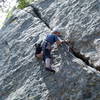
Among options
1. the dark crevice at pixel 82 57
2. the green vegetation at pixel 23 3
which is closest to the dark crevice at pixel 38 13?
the green vegetation at pixel 23 3

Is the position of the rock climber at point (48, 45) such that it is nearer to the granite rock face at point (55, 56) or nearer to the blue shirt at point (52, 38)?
the blue shirt at point (52, 38)

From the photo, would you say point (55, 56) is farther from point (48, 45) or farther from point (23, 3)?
point (23, 3)

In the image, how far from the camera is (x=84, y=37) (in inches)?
540

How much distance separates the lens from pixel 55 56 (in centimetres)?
1359

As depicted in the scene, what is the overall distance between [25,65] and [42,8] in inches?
222

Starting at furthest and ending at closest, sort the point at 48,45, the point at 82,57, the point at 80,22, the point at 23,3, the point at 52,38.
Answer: the point at 23,3
the point at 80,22
the point at 52,38
the point at 48,45
the point at 82,57

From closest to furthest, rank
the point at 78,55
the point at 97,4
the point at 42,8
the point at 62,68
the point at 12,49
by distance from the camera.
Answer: the point at 62,68
the point at 78,55
the point at 97,4
the point at 12,49
the point at 42,8

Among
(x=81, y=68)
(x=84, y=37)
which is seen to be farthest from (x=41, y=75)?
(x=84, y=37)

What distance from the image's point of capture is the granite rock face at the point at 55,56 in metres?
11.7

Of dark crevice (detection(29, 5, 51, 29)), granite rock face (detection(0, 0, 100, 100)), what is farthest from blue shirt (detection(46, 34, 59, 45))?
dark crevice (detection(29, 5, 51, 29))

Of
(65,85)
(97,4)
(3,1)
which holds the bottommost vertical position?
(65,85)

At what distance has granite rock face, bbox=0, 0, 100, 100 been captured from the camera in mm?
11703

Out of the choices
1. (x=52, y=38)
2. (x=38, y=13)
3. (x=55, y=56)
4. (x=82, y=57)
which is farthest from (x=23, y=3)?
(x=82, y=57)

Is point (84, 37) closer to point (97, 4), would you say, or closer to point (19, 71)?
point (97, 4)
